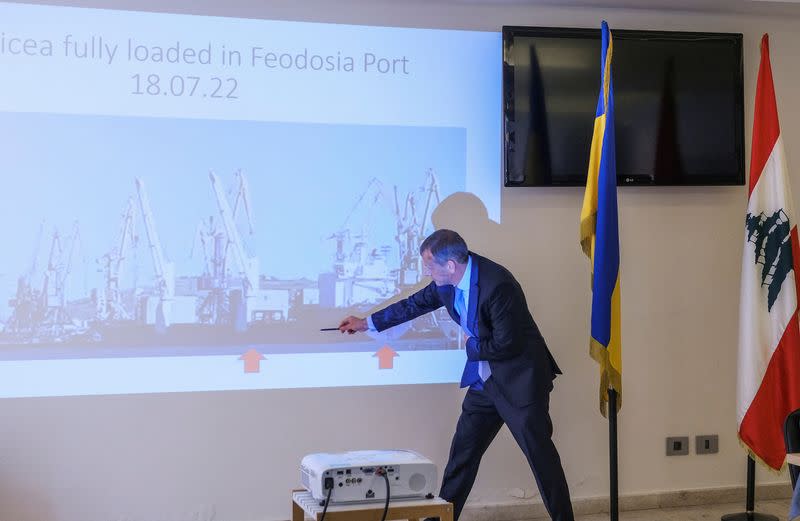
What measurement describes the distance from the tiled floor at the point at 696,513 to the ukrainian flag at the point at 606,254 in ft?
3.04

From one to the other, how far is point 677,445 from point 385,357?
1.81 metres

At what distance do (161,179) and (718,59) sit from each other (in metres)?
3.17

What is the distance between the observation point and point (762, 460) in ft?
16.3

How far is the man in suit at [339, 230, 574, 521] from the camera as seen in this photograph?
14.0 ft

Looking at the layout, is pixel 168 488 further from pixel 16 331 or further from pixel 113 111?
pixel 113 111

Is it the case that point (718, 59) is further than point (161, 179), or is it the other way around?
point (718, 59)

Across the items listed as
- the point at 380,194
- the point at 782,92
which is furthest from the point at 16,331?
the point at 782,92

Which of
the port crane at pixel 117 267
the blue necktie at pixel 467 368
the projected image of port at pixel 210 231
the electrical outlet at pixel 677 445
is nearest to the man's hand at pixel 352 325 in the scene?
the projected image of port at pixel 210 231

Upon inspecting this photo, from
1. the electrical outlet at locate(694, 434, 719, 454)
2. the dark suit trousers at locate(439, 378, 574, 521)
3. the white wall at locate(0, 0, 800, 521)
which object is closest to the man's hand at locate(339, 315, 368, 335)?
the white wall at locate(0, 0, 800, 521)

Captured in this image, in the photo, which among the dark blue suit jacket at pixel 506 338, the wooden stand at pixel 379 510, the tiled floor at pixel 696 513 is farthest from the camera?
the tiled floor at pixel 696 513

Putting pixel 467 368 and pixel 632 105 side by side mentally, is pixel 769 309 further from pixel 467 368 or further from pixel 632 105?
pixel 467 368

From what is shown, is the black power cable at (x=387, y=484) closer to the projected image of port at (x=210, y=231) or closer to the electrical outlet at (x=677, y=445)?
the projected image of port at (x=210, y=231)

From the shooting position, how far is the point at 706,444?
215 inches

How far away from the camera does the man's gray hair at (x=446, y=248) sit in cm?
433
